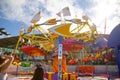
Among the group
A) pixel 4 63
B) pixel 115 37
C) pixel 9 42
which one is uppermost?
pixel 9 42

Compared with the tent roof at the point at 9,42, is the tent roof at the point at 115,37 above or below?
below

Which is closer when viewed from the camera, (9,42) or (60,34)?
(60,34)

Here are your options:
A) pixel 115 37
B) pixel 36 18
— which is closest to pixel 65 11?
pixel 36 18

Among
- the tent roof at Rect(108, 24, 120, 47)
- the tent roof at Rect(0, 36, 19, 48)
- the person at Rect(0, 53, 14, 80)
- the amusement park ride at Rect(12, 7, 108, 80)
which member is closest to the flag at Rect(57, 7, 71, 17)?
the amusement park ride at Rect(12, 7, 108, 80)

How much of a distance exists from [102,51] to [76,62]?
12.9 feet

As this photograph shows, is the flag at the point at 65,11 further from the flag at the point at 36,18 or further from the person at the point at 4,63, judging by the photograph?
the person at the point at 4,63

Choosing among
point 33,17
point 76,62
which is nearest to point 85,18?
point 33,17

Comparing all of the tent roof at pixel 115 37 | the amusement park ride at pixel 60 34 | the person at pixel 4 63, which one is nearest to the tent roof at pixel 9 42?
the amusement park ride at pixel 60 34

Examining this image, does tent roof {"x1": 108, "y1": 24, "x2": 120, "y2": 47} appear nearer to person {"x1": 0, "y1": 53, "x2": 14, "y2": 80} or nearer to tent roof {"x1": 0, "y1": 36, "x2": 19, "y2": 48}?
person {"x1": 0, "y1": 53, "x2": 14, "y2": 80}

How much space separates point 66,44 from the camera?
2211 cm

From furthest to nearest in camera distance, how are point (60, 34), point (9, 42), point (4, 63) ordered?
point (9, 42) < point (60, 34) < point (4, 63)

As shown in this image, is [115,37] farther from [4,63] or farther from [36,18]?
[4,63]

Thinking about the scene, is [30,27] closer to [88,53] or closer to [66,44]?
[66,44]

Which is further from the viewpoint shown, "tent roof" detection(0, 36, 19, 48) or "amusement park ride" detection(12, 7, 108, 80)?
"tent roof" detection(0, 36, 19, 48)
